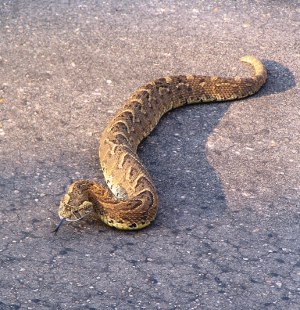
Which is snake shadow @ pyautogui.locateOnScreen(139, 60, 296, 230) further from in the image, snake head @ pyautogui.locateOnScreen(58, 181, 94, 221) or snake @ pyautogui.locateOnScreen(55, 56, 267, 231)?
snake head @ pyautogui.locateOnScreen(58, 181, 94, 221)

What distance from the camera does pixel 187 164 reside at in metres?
8.44

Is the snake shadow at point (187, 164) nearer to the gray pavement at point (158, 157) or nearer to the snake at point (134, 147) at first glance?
the gray pavement at point (158, 157)

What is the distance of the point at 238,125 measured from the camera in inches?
363

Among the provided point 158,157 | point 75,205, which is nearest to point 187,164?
point 158,157

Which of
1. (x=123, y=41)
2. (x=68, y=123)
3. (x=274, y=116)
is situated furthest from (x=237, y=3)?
(x=68, y=123)

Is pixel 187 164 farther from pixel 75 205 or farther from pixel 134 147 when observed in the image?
pixel 75 205

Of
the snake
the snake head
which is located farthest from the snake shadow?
the snake head

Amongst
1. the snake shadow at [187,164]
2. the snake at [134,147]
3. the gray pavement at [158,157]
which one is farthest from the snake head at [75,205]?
the snake shadow at [187,164]

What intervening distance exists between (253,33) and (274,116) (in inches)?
84.3

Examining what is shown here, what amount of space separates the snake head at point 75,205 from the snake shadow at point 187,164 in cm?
62

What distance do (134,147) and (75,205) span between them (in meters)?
1.50

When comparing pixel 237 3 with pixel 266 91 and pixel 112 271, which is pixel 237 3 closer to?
pixel 266 91

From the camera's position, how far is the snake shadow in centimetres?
761

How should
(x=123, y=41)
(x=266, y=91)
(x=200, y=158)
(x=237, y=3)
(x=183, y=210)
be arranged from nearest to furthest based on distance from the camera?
(x=183, y=210)
(x=200, y=158)
(x=266, y=91)
(x=123, y=41)
(x=237, y=3)
